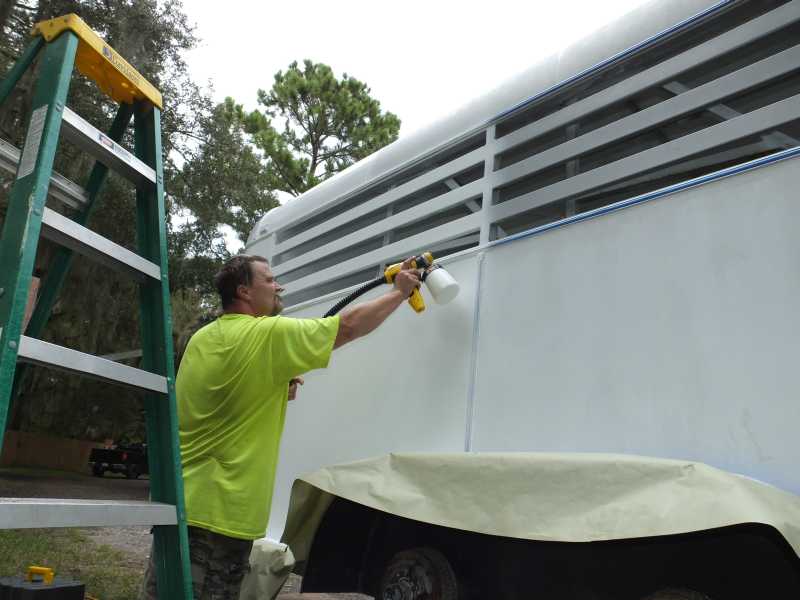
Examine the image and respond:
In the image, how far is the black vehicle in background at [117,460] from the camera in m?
20.3

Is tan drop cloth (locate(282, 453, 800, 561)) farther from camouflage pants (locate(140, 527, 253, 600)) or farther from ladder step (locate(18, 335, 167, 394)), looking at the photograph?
ladder step (locate(18, 335, 167, 394))

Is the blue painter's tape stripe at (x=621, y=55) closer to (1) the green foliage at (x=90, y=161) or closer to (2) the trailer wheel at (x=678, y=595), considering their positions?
(2) the trailer wheel at (x=678, y=595)

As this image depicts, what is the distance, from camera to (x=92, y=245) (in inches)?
67.9

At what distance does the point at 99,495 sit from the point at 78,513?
13.3m

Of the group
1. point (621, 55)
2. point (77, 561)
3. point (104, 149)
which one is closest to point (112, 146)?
point (104, 149)

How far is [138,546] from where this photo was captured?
636cm

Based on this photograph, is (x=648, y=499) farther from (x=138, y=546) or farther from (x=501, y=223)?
(x=138, y=546)

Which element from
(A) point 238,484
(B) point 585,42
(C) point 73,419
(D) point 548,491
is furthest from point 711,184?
(C) point 73,419

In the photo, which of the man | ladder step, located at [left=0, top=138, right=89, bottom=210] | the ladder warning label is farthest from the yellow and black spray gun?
the ladder warning label

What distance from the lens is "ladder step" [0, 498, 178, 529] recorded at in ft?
4.54

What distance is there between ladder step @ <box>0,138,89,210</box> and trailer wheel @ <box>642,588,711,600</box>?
1.91 metres

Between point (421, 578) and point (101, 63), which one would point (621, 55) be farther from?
point (421, 578)

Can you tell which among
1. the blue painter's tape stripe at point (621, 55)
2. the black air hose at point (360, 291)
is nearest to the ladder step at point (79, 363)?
the black air hose at point (360, 291)

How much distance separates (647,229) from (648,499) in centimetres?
81
